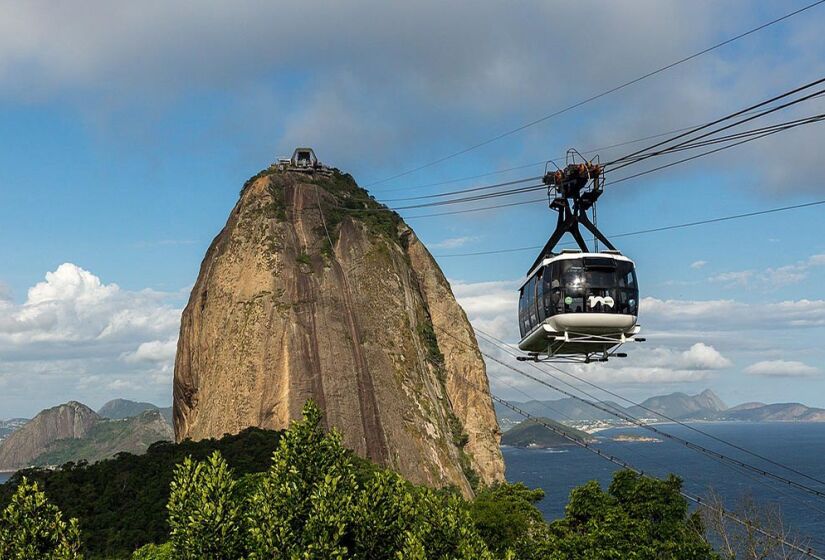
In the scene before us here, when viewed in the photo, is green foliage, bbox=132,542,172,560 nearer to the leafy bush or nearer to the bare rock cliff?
the leafy bush

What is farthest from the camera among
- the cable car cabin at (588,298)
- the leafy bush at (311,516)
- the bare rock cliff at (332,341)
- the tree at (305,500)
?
the bare rock cliff at (332,341)

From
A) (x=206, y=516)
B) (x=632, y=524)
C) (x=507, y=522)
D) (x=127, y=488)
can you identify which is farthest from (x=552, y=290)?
(x=127, y=488)

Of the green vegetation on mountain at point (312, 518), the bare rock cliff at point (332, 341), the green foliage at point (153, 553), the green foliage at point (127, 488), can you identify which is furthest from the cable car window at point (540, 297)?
the bare rock cliff at point (332, 341)

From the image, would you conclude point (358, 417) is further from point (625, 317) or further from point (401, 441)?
point (625, 317)

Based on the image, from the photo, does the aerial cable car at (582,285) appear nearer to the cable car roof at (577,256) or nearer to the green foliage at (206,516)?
the cable car roof at (577,256)

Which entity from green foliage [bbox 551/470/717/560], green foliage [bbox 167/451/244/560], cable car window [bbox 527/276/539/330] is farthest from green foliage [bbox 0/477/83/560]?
green foliage [bbox 551/470/717/560]

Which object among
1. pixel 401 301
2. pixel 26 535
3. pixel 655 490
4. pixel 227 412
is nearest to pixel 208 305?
pixel 227 412
